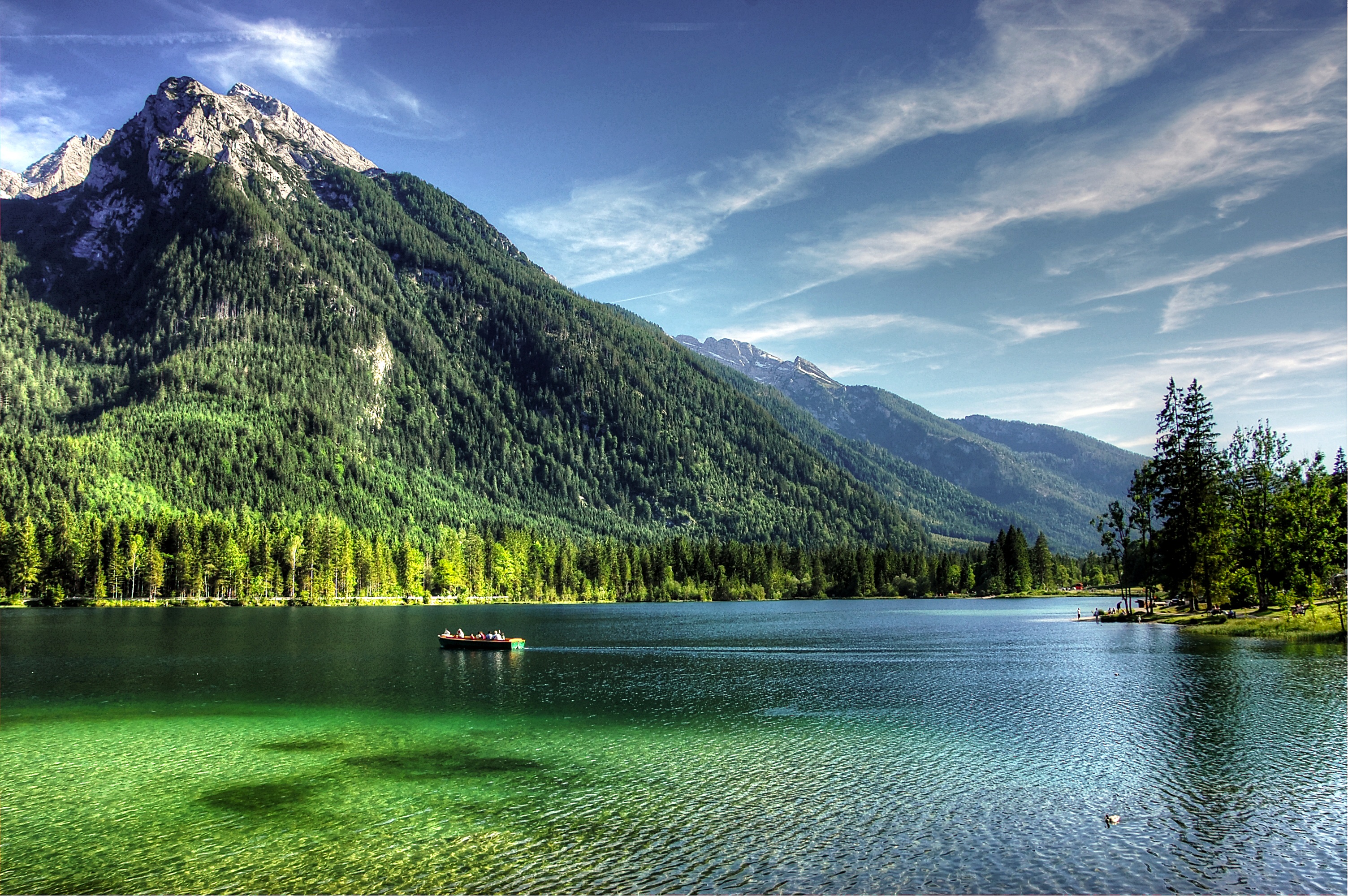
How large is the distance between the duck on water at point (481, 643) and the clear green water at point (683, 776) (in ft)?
56.2

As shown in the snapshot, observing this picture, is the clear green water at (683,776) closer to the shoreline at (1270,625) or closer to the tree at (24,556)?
the shoreline at (1270,625)

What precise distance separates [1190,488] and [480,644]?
98474 mm

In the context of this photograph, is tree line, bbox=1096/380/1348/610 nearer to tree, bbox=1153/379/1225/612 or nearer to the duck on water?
tree, bbox=1153/379/1225/612

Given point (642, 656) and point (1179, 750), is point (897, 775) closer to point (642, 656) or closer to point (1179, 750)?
point (1179, 750)

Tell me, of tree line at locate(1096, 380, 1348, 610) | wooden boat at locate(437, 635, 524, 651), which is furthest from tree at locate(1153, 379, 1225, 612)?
wooden boat at locate(437, 635, 524, 651)

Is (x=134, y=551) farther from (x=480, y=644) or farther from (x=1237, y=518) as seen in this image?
(x=1237, y=518)

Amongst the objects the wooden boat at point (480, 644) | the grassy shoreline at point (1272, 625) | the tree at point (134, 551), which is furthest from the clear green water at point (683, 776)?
the tree at point (134, 551)

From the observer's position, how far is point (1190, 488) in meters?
110

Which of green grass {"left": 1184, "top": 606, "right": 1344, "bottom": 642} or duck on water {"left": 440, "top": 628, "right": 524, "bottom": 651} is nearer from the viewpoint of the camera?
green grass {"left": 1184, "top": 606, "right": 1344, "bottom": 642}

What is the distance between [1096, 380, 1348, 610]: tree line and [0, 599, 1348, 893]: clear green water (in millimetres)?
18446

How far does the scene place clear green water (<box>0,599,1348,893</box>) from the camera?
965 inches

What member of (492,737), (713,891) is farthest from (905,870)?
(492,737)

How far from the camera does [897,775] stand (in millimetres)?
34812

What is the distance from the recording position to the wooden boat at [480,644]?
9288cm
